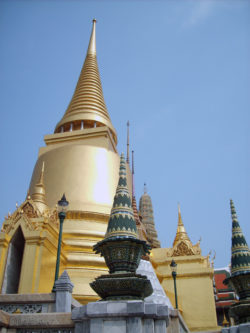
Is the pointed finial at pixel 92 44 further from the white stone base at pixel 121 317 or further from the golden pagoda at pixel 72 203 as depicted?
the white stone base at pixel 121 317

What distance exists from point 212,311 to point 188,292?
4.90 ft

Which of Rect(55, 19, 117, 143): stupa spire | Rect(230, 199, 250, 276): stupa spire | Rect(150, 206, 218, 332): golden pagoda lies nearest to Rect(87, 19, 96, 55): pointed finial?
Rect(55, 19, 117, 143): stupa spire

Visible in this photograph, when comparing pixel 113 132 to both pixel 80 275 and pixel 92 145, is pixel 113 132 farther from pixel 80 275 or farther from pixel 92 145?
pixel 80 275

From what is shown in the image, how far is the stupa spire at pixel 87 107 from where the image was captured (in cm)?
2217

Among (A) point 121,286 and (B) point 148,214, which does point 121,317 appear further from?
(B) point 148,214

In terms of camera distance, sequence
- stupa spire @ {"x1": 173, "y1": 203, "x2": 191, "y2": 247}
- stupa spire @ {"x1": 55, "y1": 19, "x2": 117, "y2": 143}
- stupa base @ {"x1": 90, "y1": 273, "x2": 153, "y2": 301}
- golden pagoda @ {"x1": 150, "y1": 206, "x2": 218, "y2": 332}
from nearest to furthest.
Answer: stupa base @ {"x1": 90, "y1": 273, "x2": 153, "y2": 301}, golden pagoda @ {"x1": 150, "y1": 206, "x2": 218, "y2": 332}, stupa spire @ {"x1": 173, "y1": 203, "x2": 191, "y2": 247}, stupa spire @ {"x1": 55, "y1": 19, "x2": 117, "y2": 143}

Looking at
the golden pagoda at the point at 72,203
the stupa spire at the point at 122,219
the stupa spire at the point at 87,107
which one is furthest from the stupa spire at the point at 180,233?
the stupa spire at the point at 122,219

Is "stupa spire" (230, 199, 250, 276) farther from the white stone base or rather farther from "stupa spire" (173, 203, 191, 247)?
"stupa spire" (173, 203, 191, 247)

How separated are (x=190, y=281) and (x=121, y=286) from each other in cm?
1570

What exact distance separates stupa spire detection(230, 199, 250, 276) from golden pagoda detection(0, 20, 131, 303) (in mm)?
7775

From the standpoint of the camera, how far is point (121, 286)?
4422 mm

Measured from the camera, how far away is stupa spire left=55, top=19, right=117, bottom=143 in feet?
72.7

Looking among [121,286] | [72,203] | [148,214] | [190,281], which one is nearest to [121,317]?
[121,286]

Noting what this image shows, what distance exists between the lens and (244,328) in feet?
15.7
